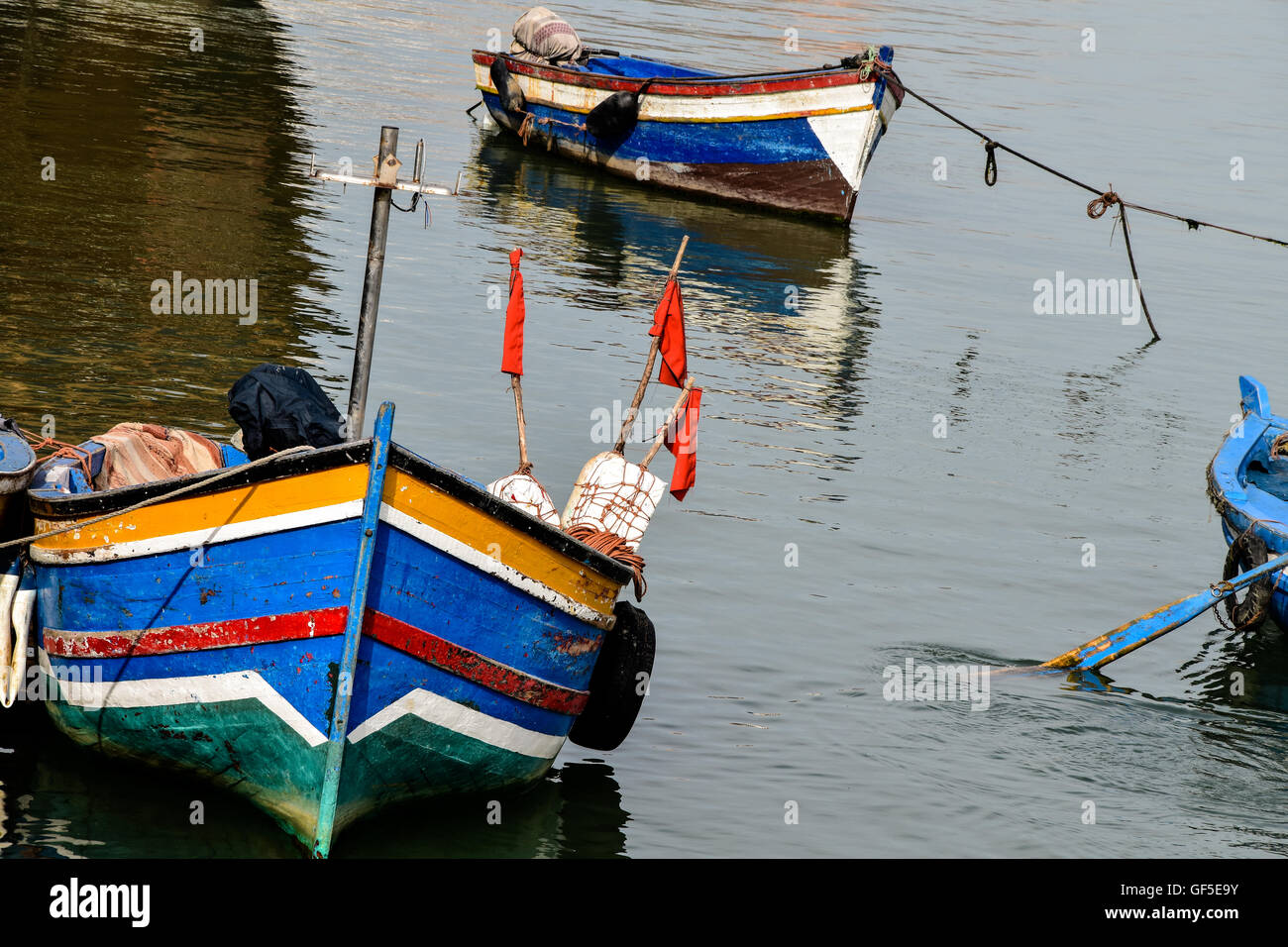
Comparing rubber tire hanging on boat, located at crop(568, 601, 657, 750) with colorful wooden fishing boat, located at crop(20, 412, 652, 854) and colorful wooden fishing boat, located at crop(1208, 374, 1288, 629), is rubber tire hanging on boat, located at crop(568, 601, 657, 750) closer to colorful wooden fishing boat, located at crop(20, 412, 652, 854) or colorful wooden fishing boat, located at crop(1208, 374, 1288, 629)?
colorful wooden fishing boat, located at crop(20, 412, 652, 854)

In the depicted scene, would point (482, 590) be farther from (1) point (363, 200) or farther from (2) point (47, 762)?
(1) point (363, 200)

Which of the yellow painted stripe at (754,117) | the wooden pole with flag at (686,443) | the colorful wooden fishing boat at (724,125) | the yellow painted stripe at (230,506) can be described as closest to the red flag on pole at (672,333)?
the wooden pole with flag at (686,443)

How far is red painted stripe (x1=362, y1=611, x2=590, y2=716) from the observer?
21.8 ft

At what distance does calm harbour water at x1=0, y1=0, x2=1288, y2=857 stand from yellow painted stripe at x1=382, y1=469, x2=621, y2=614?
4.20ft

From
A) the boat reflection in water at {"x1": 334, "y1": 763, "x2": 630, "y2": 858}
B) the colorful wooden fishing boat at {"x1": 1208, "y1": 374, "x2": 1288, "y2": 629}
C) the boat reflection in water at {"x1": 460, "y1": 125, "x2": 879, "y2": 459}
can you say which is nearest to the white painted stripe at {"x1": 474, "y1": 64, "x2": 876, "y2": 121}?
the boat reflection in water at {"x1": 460, "y1": 125, "x2": 879, "y2": 459}

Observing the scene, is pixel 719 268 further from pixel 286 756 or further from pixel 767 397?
pixel 286 756

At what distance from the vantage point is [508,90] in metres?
25.2

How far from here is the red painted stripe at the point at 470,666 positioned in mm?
6651

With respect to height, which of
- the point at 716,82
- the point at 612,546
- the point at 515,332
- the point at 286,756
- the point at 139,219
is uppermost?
the point at 716,82

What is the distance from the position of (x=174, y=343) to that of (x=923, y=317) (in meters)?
9.23

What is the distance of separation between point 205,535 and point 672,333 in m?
3.08

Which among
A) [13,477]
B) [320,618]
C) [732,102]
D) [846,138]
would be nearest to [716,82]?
[732,102]

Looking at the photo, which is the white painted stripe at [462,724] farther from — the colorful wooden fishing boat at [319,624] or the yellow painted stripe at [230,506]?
the yellow painted stripe at [230,506]

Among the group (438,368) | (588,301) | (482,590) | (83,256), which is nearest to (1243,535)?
(482,590)
